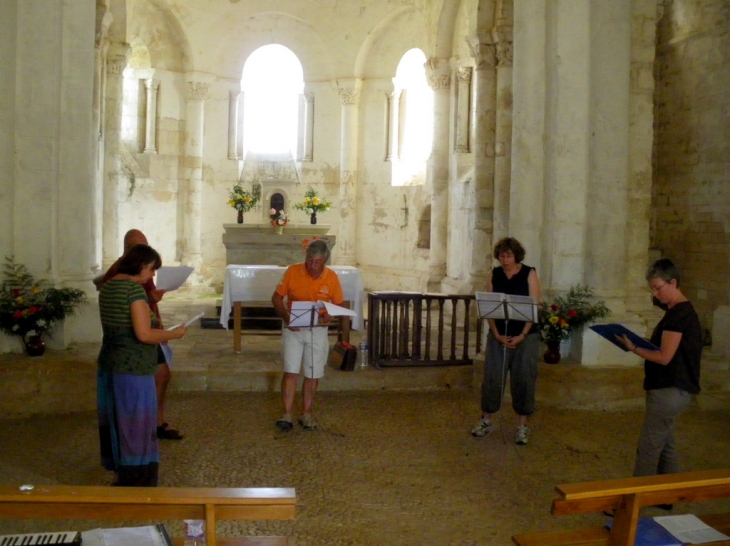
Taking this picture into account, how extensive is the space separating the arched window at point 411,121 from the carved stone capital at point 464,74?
271cm

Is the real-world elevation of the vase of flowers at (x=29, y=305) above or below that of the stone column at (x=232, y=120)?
below

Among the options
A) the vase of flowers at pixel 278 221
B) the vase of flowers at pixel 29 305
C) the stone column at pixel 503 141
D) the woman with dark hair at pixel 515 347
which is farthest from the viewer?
the vase of flowers at pixel 278 221

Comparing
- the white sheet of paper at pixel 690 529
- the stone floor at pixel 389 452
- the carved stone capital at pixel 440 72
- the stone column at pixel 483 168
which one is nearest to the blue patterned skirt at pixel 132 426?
the stone floor at pixel 389 452

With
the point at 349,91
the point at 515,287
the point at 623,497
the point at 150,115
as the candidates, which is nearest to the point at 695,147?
the point at 515,287

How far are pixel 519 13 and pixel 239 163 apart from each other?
400 inches

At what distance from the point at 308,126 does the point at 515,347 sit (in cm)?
1224

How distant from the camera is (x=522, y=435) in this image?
6.02 meters

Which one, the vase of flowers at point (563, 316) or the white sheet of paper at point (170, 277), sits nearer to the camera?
the white sheet of paper at point (170, 277)

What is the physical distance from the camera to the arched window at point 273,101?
57.3 feet

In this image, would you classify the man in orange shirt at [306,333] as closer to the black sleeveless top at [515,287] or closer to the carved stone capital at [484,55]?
the black sleeveless top at [515,287]

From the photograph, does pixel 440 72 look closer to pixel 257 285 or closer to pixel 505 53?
pixel 505 53

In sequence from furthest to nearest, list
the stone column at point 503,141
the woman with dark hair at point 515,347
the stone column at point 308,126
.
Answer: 1. the stone column at point 308,126
2. the stone column at point 503,141
3. the woman with dark hair at point 515,347

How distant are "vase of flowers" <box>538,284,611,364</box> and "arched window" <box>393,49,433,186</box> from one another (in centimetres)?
897

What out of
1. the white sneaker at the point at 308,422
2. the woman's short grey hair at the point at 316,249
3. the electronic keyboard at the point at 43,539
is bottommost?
the white sneaker at the point at 308,422
